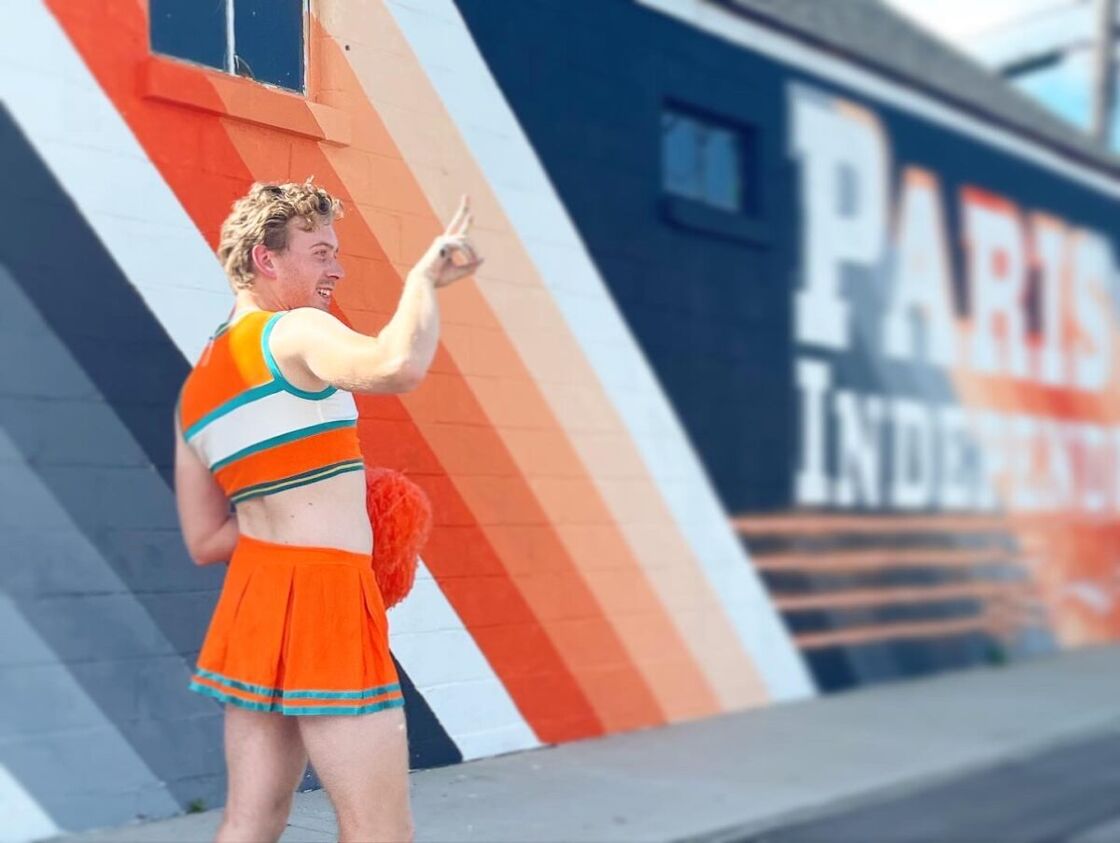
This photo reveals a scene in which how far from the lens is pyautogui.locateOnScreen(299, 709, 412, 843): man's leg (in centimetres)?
311

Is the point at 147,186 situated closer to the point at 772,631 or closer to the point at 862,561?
the point at 772,631

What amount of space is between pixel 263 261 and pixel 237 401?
36cm

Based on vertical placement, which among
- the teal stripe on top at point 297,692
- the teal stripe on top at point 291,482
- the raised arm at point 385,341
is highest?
the raised arm at point 385,341

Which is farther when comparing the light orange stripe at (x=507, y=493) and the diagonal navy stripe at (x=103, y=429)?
the light orange stripe at (x=507, y=493)

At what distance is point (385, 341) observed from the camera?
292cm

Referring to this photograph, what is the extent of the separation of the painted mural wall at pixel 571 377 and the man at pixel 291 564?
8.93 feet

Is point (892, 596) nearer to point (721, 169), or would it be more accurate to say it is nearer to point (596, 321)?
point (721, 169)

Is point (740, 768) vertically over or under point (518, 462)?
under

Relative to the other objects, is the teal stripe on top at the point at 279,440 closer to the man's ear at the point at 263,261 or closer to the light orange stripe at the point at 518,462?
the man's ear at the point at 263,261

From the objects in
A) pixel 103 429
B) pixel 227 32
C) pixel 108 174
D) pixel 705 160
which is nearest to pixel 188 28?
pixel 227 32

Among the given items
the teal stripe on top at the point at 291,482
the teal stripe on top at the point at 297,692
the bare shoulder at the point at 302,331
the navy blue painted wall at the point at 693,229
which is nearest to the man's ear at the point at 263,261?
the bare shoulder at the point at 302,331

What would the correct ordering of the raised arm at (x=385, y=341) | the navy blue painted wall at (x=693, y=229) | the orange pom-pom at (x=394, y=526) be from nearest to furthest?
the raised arm at (x=385, y=341), the orange pom-pom at (x=394, y=526), the navy blue painted wall at (x=693, y=229)

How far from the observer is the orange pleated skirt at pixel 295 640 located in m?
3.12

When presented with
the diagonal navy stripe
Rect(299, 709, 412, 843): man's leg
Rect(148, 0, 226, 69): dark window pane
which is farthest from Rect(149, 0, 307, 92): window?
Rect(299, 709, 412, 843): man's leg
